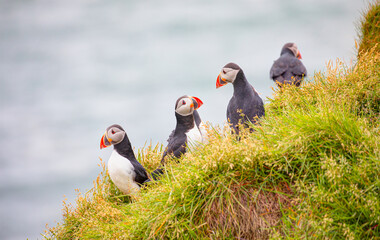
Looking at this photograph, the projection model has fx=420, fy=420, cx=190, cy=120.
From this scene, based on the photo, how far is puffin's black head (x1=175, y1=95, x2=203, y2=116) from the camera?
646 cm

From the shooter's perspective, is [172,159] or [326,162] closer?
[326,162]

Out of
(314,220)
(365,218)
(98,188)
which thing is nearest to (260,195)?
(314,220)

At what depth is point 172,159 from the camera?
6.22 m

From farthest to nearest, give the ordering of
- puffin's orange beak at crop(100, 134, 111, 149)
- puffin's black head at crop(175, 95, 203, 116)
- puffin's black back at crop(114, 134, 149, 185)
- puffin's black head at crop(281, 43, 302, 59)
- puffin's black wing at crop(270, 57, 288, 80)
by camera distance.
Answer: puffin's black head at crop(281, 43, 302, 59), puffin's black wing at crop(270, 57, 288, 80), puffin's orange beak at crop(100, 134, 111, 149), puffin's black back at crop(114, 134, 149, 185), puffin's black head at crop(175, 95, 203, 116)

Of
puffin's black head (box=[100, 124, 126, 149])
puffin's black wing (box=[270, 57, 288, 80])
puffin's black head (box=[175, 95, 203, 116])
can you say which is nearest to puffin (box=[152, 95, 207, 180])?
puffin's black head (box=[175, 95, 203, 116])

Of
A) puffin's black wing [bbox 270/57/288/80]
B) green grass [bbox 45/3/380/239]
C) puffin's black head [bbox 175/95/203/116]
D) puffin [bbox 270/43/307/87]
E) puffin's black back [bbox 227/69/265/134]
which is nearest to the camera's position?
green grass [bbox 45/3/380/239]

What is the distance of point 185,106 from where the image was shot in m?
6.46

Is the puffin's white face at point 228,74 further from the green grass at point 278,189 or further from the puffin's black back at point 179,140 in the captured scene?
the green grass at point 278,189

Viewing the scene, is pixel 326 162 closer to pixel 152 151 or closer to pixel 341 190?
pixel 341 190

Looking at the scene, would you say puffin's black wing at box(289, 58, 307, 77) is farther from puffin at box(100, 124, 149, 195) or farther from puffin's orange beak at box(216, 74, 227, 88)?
puffin at box(100, 124, 149, 195)

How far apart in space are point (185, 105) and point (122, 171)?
1.41 m

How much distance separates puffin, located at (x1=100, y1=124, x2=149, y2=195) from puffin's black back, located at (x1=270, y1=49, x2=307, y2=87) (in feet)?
10.7

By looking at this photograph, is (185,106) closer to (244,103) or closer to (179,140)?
(179,140)

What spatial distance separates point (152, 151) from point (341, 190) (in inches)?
181
